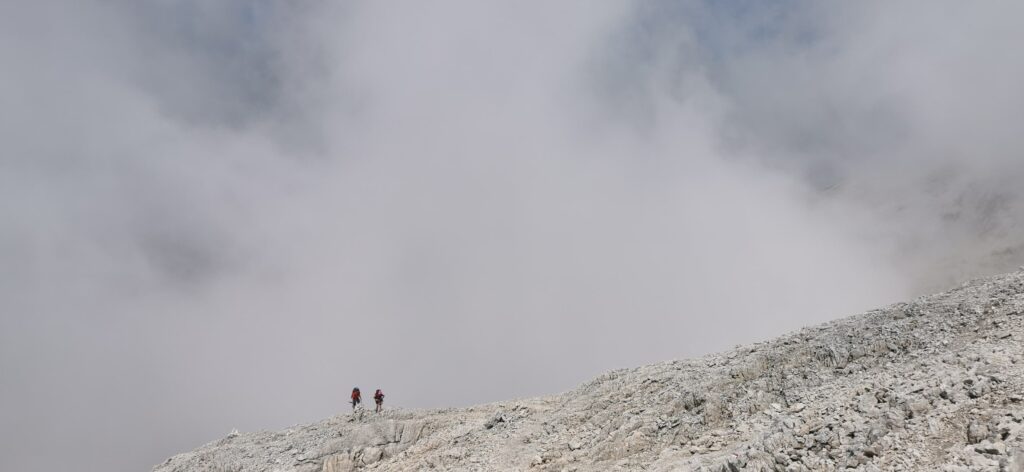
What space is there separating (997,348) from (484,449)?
80.2 ft

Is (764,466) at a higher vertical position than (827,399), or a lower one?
lower

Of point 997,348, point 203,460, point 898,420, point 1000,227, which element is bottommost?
point 898,420

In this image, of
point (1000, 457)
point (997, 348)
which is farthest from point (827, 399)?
point (1000, 457)

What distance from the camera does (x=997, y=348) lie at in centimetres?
2430

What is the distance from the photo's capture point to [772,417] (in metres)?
27.2

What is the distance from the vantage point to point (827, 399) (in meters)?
25.9

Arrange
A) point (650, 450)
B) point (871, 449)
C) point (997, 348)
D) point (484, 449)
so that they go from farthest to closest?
point (484, 449), point (650, 450), point (997, 348), point (871, 449)

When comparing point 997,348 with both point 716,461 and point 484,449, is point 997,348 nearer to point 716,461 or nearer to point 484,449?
point 716,461

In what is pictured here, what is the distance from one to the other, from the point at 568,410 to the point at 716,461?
47.7 ft

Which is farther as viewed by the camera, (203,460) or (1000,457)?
(203,460)

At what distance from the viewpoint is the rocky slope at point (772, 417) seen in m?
20.9

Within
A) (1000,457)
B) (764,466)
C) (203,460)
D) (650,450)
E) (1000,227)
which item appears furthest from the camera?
(1000,227)

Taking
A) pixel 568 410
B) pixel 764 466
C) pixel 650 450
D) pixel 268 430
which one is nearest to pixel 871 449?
pixel 764 466

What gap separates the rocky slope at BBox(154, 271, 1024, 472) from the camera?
20922 millimetres
